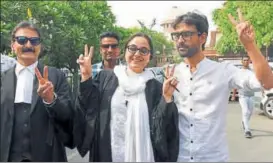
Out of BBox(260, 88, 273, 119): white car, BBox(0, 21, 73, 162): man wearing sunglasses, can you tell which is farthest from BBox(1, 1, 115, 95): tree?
BBox(0, 21, 73, 162): man wearing sunglasses

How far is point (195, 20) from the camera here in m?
1.97

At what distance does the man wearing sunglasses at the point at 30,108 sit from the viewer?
1973 mm

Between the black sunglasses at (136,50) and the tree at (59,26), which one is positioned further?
the tree at (59,26)

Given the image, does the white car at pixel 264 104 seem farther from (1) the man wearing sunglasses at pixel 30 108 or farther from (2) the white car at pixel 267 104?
(1) the man wearing sunglasses at pixel 30 108

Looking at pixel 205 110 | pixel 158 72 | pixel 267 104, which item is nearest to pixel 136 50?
pixel 158 72

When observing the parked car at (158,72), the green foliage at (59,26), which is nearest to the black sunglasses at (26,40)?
the parked car at (158,72)

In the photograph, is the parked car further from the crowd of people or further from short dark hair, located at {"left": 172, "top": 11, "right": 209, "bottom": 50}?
short dark hair, located at {"left": 172, "top": 11, "right": 209, "bottom": 50}

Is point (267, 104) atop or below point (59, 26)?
below

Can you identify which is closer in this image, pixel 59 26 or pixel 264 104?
pixel 264 104

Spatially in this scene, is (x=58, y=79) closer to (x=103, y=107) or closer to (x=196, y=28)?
(x=103, y=107)

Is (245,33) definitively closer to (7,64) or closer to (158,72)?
(158,72)

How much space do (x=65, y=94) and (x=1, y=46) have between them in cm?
227

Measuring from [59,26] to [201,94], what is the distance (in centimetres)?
480

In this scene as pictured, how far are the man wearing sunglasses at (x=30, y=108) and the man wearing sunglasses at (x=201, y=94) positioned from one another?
0.57m
